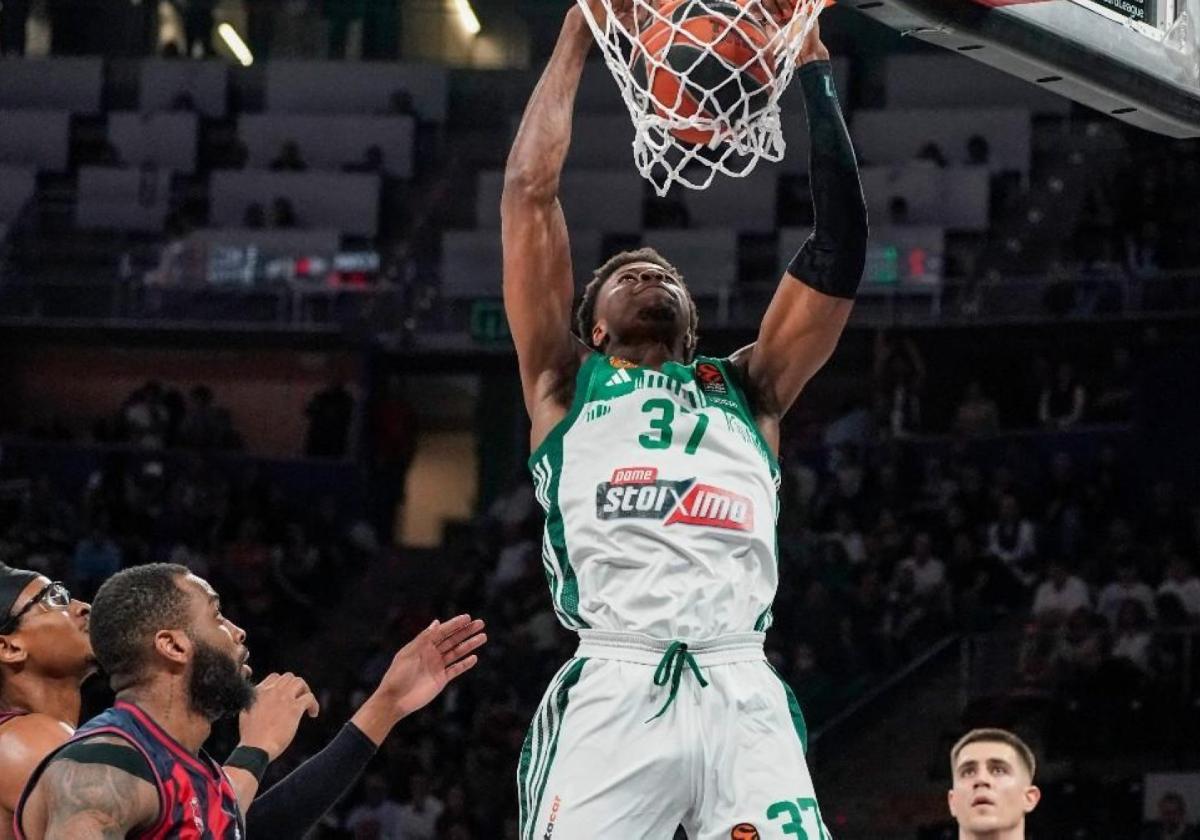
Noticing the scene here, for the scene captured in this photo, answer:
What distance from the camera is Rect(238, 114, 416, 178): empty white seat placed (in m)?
17.0

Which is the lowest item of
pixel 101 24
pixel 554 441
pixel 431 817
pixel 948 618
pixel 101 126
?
pixel 431 817

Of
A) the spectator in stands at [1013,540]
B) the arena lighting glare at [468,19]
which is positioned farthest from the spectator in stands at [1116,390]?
the arena lighting glare at [468,19]

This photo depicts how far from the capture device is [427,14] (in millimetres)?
18703

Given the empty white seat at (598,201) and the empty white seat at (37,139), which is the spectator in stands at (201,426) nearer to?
the empty white seat at (598,201)

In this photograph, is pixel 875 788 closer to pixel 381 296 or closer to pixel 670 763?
pixel 381 296

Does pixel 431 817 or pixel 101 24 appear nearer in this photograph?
pixel 431 817

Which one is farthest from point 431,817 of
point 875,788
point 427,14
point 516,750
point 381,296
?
point 427,14

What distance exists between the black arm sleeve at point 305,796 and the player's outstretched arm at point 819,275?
4.05ft

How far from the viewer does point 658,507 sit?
149 inches

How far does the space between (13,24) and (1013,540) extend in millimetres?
11582

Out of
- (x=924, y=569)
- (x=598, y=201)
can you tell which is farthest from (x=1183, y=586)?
(x=598, y=201)

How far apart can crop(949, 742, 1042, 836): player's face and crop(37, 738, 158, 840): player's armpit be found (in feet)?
8.07

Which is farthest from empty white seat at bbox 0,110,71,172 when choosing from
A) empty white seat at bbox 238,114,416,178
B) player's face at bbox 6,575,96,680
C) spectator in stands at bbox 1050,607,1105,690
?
player's face at bbox 6,575,96,680

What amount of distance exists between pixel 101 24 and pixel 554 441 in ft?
53.1
